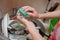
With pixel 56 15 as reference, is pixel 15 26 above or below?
below

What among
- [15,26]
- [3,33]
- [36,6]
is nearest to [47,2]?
[36,6]

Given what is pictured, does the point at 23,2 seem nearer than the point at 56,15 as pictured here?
No

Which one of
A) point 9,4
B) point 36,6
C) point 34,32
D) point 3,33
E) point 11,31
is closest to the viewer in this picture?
point 34,32

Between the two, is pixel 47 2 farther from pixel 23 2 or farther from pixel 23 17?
pixel 23 17

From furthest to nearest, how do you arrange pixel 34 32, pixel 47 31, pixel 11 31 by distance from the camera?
pixel 47 31
pixel 11 31
pixel 34 32

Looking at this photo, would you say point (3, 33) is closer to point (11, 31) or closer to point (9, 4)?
point (11, 31)

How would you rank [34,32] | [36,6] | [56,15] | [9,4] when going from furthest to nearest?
[36,6], [9,4], [56,15], [34,32]

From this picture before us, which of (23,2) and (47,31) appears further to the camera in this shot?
(23,2)

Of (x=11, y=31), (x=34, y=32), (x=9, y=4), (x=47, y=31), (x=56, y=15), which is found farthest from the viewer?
(x=9, y=4)

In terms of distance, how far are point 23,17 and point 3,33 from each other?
39 cm

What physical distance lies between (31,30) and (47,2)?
3.26 ft

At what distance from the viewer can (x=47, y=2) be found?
1.94 meters

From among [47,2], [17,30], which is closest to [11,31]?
[17,30]

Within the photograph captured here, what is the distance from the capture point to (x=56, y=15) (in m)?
1.14
